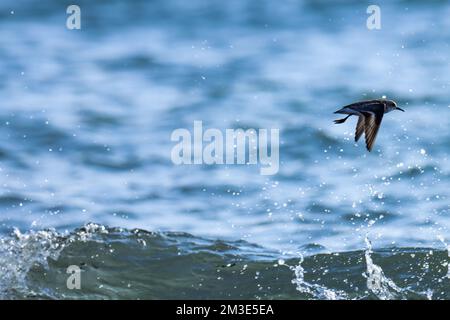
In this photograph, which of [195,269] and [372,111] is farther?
[195,269]

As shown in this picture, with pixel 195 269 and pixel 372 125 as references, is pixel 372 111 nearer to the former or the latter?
pixel 372 125

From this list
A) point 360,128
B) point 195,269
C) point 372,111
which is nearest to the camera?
point 372,111

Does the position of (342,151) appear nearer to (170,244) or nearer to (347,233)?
(347,233)

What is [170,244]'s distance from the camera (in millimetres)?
8047

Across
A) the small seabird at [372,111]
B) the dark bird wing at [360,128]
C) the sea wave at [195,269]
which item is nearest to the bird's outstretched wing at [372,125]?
the small seabird at [372,111]

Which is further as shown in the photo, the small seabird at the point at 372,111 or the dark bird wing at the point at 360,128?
the dark bird wing at the point at 360,128

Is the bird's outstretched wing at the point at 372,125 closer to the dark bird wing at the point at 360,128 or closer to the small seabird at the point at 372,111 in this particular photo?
the small seabird at the point at 372,111

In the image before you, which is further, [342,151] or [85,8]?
[85,8]

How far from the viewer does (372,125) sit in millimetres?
6844

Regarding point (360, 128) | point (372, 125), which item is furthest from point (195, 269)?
point (372, 125)

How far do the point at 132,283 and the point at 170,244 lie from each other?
0.73 metres

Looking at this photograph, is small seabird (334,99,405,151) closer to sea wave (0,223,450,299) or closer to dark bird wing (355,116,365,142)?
dark bird wing (355,116,365,142)

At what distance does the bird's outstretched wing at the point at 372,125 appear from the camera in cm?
679
